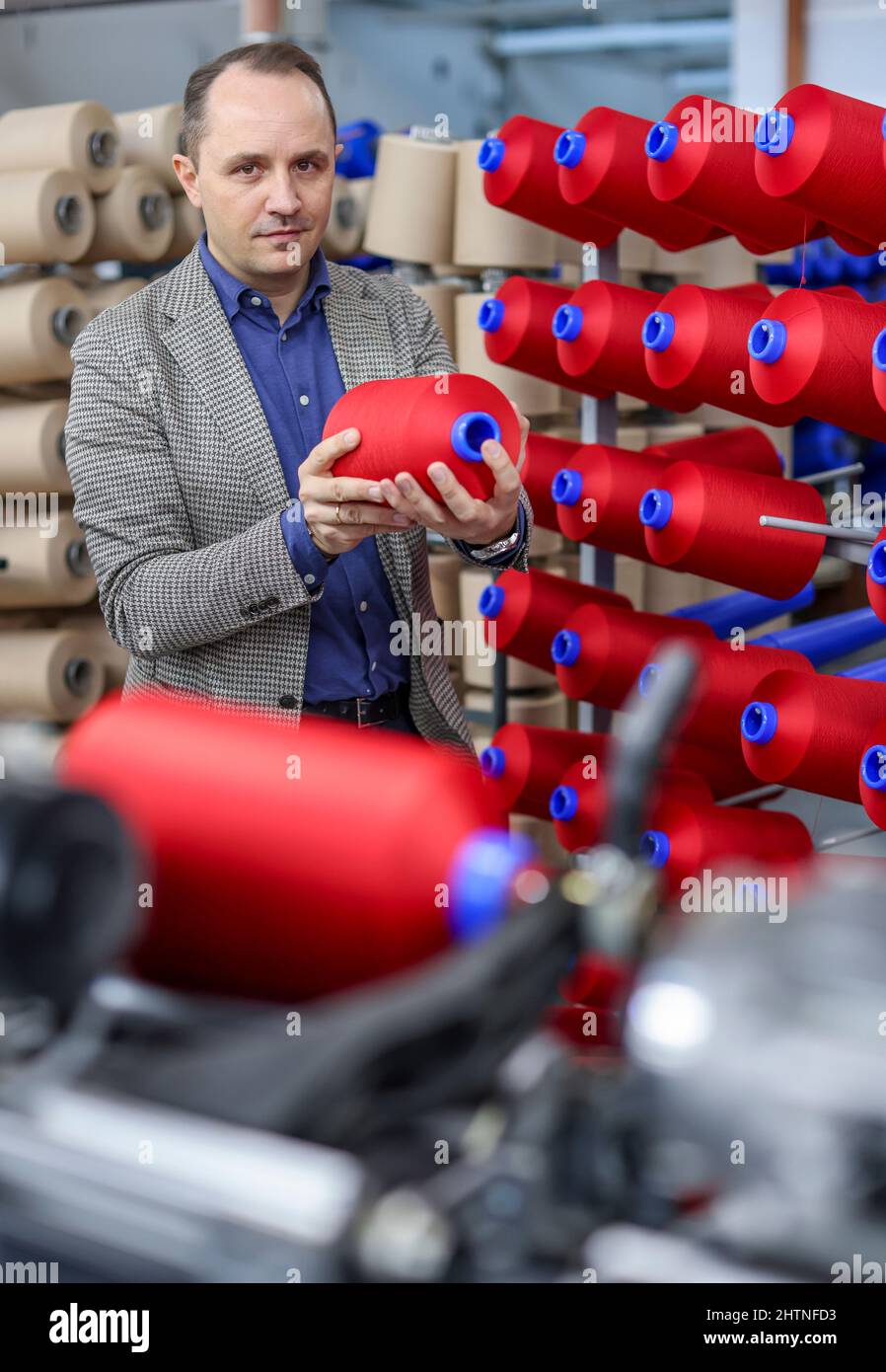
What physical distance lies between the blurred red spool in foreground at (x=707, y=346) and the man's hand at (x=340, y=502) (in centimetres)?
66

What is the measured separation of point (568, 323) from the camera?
6.84 ft

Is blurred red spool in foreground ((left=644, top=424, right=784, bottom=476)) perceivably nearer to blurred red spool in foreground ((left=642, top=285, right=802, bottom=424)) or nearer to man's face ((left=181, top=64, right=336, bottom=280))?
blurred red spool in foreground ((left=642, top=285, right=802, bottom=424))

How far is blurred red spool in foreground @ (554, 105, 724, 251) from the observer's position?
1978 mm

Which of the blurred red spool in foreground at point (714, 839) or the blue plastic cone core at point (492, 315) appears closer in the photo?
the blurred red spool in foreground at point (714, 839)

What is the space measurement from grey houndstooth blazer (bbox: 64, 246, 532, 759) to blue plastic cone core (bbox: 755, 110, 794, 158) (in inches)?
18.7

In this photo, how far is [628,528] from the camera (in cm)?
208

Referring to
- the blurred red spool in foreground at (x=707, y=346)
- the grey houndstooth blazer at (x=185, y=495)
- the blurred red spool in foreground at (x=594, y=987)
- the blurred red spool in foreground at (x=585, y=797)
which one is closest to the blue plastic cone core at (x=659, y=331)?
the blurred red spool in foreground at (x=707, y=346)

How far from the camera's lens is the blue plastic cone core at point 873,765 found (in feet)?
5.55

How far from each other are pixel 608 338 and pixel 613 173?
0.69 ft

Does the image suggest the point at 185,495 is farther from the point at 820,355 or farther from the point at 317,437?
the point at 820,355

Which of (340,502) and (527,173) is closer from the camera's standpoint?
(340,502)

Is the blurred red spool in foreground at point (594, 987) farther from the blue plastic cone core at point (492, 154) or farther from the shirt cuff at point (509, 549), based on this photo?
the blue plastic cone core at point (492, 154)

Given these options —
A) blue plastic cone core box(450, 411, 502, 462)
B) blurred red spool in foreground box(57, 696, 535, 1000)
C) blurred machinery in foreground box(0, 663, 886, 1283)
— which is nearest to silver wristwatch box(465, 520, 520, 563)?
blue plastic cone core box(450, 411, 502, 462)

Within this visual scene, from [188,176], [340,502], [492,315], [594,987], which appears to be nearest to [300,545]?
[340,502]
